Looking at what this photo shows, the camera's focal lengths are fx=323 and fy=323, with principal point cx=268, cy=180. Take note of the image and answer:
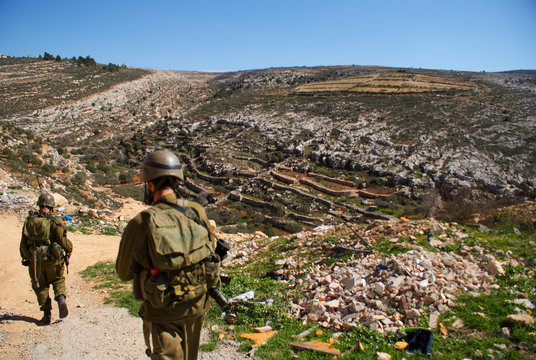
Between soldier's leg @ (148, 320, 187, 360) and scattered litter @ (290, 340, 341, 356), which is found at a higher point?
soldier's leg @ (148, 320, 187, 360)

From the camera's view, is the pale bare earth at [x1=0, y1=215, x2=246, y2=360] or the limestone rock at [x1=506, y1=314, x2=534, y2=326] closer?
the limestone rock at [x1=506, y1=314, x2=534, y2=326]

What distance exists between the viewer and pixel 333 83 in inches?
2714

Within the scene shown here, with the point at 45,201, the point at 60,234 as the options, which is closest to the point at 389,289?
the point at 60,234

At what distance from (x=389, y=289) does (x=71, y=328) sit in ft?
15.5

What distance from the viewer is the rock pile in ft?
14.5

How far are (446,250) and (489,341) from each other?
8.68 ft

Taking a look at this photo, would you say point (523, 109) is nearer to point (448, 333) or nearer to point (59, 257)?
point (448, 333)

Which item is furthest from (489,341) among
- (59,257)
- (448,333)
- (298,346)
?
(59,257)

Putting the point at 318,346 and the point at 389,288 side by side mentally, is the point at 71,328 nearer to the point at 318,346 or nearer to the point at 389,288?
the point at 318,346

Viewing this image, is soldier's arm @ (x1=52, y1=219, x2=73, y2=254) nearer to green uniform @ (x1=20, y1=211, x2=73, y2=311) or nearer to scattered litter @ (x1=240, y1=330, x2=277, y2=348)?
green uniform @ (x1=20, y1=211, x2=73, y2=311)

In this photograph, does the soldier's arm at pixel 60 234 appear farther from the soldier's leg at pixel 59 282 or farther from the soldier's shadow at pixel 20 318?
the soldier's shadow at pixel 20 318

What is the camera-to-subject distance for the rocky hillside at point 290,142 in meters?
24.8

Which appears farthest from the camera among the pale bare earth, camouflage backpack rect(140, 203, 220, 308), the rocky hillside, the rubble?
the rocky hillside

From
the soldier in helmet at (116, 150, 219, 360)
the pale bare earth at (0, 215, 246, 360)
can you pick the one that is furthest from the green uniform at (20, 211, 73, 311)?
the soldier in helmet at (116, 150, 219, 360)
